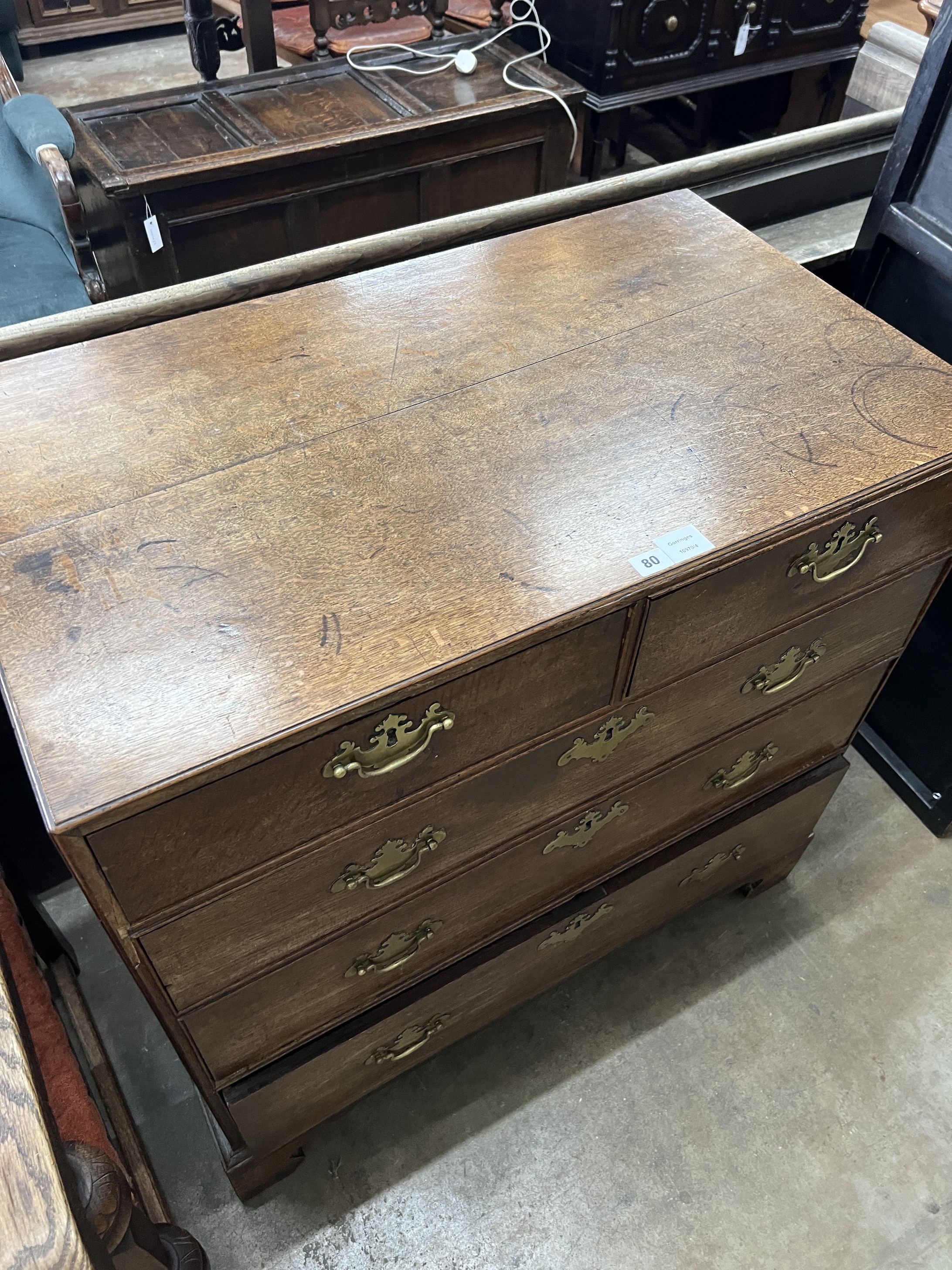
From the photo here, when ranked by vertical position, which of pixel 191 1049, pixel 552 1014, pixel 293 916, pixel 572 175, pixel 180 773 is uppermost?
pixel 180 773

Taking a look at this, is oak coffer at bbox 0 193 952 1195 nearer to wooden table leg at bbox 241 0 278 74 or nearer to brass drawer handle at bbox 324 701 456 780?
brass drawer handle at bbox 324 701 456 780

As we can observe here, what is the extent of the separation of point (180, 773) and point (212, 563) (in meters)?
0.20

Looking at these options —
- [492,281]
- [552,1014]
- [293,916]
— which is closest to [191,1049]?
[293,916]

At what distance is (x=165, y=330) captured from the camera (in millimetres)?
979

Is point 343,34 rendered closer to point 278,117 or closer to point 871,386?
point 278,117

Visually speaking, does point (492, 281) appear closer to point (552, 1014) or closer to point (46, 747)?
point (46, 747)

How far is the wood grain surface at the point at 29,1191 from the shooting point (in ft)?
1.93

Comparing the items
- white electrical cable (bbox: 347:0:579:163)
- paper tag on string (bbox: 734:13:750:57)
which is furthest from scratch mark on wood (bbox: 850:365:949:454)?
paper tag on string (bbox: 734:13:750:57)

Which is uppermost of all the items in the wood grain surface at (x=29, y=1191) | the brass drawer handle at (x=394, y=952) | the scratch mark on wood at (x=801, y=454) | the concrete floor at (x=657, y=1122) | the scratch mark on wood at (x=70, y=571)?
the scratch mark on wood at (x=801, y=454)

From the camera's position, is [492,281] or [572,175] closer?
[492,281]

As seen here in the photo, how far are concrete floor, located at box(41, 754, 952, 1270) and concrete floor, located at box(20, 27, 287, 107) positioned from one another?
3855 mm

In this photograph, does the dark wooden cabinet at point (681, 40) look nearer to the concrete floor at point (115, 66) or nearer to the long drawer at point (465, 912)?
the concrete floor at point (115, 66)

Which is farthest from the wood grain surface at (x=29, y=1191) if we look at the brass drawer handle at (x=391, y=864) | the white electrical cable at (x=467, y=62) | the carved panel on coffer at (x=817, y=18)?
the carved panel on coffer at (x=817, y=18)

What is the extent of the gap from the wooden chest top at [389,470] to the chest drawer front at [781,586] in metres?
0.05
